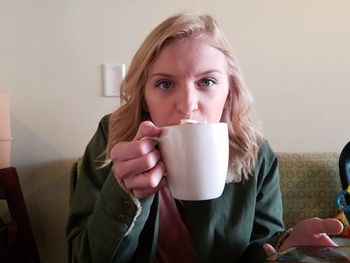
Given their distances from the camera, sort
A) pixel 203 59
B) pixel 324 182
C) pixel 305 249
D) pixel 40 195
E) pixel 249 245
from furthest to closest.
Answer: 1. pixel 40 195
2. pixel 324 182
3. pixel 249 245
4. pixel 203 59
5. pixel 305 249

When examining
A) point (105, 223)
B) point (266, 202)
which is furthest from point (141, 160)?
point (266, 202)

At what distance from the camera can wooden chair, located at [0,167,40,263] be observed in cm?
101

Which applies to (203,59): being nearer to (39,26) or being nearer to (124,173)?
(124,173)

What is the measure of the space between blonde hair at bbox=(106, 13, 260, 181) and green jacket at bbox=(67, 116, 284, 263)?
64 millimetres

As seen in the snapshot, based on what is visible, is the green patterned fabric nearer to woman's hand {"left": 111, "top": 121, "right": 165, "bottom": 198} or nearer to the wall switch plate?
the wall switch plate

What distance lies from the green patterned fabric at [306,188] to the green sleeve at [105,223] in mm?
628

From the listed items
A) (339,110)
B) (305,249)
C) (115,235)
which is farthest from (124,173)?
(339,110)

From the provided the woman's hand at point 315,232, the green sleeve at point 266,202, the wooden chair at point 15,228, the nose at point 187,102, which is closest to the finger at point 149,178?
the nose at point 187,102

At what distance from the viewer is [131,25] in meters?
1.17

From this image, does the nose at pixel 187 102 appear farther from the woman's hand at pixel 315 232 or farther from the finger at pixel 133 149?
the woman's hand at pixel 315 232

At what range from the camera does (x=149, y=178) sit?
16.8 inches

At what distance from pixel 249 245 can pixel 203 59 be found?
405 millimetres

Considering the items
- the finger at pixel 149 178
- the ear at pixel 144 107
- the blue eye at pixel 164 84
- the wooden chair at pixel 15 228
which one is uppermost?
the blue eye at pixel 164 84

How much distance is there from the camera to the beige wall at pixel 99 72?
3.80ft
